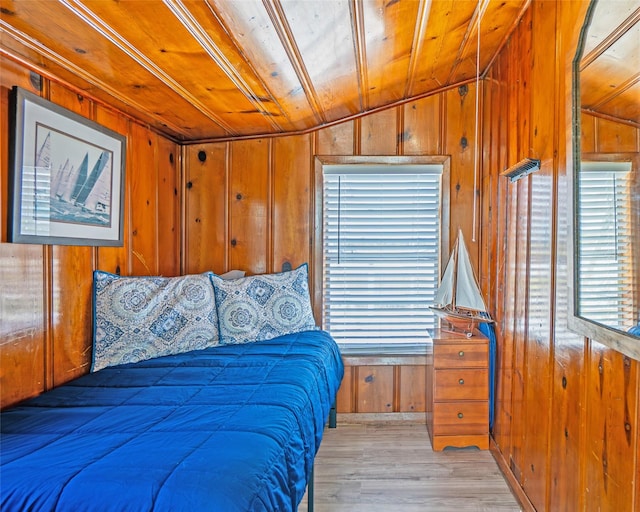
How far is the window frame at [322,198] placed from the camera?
108 inches

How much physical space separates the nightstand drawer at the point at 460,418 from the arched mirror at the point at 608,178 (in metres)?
1.17

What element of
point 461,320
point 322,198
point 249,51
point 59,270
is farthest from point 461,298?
point 59,270

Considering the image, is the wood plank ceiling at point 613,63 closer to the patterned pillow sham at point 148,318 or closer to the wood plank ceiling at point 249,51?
the wood plank ceiling at point 249,51

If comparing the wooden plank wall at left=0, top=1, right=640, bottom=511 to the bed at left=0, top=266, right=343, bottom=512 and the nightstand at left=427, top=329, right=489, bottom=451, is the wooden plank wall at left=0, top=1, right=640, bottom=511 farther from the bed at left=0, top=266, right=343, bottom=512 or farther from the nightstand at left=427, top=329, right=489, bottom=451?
the bed at left=0, top=266, right=343, bottom=512

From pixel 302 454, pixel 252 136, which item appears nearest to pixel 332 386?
pixel 302 454

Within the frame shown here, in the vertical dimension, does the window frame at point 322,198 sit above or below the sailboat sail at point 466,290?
above

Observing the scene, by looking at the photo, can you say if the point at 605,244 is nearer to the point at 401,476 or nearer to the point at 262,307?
the point at 401,476

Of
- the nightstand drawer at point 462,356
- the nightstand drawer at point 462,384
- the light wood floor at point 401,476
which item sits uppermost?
the nightstand drawer at point 462,356

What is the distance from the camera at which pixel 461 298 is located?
7.75 feet

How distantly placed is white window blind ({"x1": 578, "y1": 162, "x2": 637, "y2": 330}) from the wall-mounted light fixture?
0.47 m

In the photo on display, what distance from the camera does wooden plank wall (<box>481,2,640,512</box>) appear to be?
1.18m

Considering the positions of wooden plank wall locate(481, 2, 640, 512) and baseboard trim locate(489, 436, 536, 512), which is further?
baseboard trim locate(489, 436, 536, 512)

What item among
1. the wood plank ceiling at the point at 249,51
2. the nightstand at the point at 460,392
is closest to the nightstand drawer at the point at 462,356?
the nightstand at the point at 460,392

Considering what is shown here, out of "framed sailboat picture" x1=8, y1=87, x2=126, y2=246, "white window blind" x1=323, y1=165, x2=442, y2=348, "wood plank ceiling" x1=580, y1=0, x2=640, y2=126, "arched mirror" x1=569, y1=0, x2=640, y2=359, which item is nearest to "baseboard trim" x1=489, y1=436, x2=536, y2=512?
"white window blind" x1=323, y1=165, x2=442, y2=348
